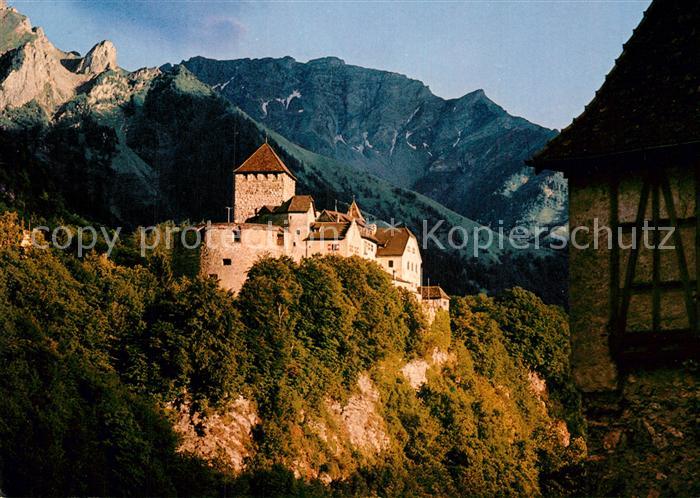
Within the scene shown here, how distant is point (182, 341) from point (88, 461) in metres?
9.97

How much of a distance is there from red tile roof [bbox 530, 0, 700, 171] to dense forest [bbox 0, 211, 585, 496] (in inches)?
1617

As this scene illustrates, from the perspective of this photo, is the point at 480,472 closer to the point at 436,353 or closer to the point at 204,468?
the point at 436,353

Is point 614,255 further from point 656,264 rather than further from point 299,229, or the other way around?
point 299,229

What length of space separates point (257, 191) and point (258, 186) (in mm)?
467

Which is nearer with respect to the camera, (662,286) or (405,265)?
(662,286)

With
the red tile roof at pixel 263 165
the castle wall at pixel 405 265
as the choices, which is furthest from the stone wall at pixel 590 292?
the red tile roof at pixel 263 165

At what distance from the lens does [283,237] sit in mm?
72250

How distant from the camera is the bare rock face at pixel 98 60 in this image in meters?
176

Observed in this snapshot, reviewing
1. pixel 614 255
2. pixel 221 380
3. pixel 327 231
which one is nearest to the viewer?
pixel 614 255

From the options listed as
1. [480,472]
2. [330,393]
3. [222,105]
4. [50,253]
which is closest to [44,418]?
[50,253]

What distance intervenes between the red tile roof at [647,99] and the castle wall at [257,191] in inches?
2577

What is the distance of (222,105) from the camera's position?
17200 cm

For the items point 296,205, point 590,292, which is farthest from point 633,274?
point 296,205

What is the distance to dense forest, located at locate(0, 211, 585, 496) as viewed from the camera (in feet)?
181
